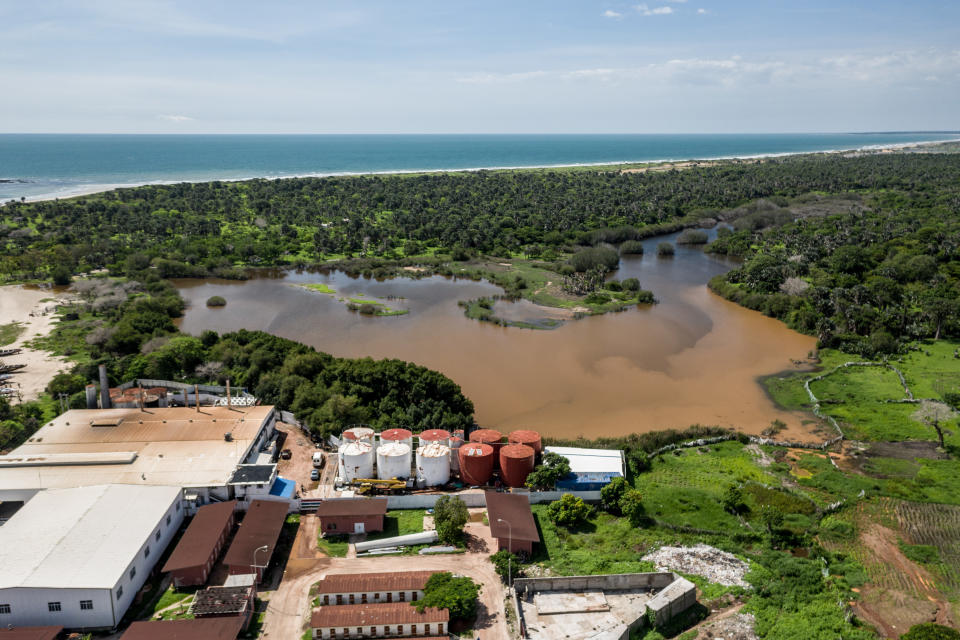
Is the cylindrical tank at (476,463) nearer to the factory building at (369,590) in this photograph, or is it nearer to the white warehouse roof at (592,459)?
the white warehouse roof at (592,459)

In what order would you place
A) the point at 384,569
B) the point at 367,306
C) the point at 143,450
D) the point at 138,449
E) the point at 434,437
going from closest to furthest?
1. the point at 384,569
2. the point at 143,450
3. the point at 138,449
4. the point at 434,437
5. the point at 367,306

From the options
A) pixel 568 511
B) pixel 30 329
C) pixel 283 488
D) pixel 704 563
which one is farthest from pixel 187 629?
pixel 30 329

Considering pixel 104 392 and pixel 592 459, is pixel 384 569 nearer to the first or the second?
pixel 592 459

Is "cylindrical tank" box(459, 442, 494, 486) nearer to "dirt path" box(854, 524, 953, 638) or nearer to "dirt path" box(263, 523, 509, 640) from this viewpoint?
"dirt path" box(263, 523, 509, 640)

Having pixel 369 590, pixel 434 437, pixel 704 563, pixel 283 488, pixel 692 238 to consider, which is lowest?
pixel 704 563

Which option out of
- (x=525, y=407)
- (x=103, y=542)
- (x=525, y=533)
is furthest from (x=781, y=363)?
(x=103, y=542)

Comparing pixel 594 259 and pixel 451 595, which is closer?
pixel 451 595

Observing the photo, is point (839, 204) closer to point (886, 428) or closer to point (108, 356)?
point (886, 428)
